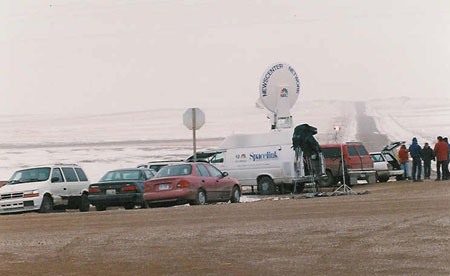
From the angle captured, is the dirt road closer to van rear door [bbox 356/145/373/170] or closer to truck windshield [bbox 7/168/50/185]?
truck windshield [bbox 7/168/50/185]

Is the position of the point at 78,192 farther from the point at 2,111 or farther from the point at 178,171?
the point at 2,111

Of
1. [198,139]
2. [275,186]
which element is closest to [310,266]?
[275,186]

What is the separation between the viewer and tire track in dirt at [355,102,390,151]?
234 feet

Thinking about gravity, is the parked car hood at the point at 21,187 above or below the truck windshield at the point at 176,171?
below

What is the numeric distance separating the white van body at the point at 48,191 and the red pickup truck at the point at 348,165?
11.1 metres

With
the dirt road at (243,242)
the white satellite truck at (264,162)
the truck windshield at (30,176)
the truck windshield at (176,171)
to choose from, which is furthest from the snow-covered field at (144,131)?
the dirt road at (243,242)

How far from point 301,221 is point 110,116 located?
80332 millimetres

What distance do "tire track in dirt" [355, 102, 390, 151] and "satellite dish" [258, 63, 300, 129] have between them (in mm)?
25294

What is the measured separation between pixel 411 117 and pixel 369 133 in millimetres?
26231

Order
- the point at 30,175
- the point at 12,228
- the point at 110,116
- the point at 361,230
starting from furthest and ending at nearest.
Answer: the point at 110,116 → the point at 30,175 → the point at 12,228 → the point at 361,230

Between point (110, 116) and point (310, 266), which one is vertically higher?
point (110, 116)

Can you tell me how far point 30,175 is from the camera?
85.9 feet

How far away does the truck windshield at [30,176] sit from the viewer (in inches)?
1019

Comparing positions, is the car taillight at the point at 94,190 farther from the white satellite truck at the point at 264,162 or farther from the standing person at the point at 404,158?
the standing person at the point at 404,158
